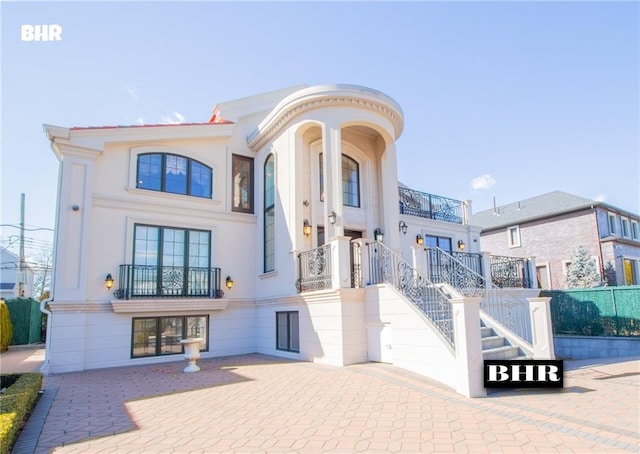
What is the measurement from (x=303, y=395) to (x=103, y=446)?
2.95 meters

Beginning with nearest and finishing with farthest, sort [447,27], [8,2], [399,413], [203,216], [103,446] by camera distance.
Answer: [103,446] < [399,413] < [8,2] < [447,27] < [203,216]

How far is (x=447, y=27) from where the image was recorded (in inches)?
363

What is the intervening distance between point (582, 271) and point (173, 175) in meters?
19.6

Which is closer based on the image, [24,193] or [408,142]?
[408,142]

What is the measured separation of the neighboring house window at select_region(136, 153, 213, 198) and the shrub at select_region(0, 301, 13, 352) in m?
9.48

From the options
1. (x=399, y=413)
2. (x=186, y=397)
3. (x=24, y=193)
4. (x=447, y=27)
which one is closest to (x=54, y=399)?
(x=186, y=397)

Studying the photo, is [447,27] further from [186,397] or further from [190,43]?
[186,397]

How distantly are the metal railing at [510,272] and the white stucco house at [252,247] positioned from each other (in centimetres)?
180

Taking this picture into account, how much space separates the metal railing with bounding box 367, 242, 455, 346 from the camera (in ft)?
23.7

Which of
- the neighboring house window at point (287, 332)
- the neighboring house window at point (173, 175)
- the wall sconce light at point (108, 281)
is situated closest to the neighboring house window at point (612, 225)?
the neighboring house window at point (287, 332)

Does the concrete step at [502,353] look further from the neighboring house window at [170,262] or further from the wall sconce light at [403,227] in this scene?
the neighboring house window at [170,262]

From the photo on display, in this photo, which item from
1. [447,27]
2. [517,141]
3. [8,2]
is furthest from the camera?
[517,141]

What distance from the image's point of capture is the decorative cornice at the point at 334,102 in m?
10.4

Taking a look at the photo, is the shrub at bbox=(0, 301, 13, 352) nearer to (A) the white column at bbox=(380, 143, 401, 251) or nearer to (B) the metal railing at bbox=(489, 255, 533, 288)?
(A) the white column at bbox=(380, 143, 401, 251)
